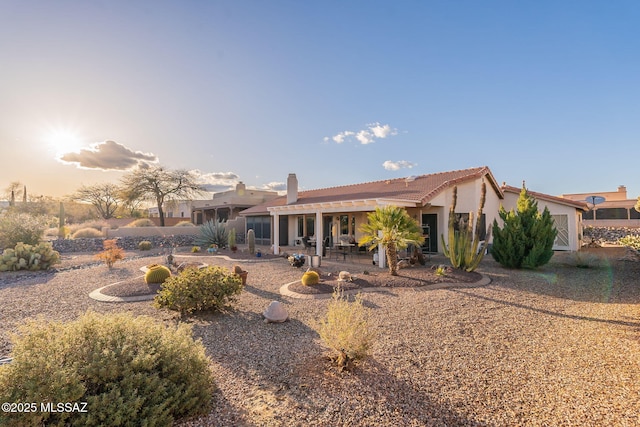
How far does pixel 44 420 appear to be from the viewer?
8.12 feet

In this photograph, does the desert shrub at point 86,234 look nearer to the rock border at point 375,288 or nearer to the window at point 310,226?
the window at point 310,226

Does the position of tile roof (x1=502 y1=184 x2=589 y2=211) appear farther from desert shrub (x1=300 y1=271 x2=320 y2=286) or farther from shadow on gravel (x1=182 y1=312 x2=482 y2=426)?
shadow on gravel (x1=182 y1=312 x2=482 y2=426)

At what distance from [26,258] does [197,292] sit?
37.9 feet

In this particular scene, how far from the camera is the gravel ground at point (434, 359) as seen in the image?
3.25 metres

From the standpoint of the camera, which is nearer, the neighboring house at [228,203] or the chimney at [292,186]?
the chimney at [292,186]

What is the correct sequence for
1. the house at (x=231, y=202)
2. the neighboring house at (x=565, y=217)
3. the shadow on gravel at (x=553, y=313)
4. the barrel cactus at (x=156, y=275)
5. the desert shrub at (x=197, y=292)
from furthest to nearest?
1. the house at (x=231, y=202)
2. the neighboring house at (x=565, y=217)
3. the barrel cactus at (x=156, y=275)
4. the desert shrub at (x=197, y=292)
5. the shadow on gravel at (x=553, y=313)

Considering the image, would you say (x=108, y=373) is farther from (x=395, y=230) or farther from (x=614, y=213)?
(x=614, y=213)

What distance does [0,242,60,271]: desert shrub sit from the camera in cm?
1270

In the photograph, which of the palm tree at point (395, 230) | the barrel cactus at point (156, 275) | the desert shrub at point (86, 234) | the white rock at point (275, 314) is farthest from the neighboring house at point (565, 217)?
the desert shrub at point (86, 234)

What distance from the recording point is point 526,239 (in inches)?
478

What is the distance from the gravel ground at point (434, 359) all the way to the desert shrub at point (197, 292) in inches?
12.4

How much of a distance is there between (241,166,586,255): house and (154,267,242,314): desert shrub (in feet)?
25.9

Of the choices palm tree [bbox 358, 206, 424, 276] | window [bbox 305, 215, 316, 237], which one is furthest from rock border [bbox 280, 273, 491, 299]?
window [bbox 305, 215, 316, 237]

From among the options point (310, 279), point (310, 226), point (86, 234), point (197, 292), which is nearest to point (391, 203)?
point (310, 279)
